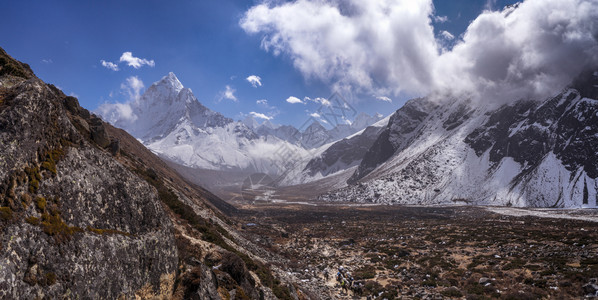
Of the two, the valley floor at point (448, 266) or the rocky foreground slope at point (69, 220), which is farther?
the valley floor at point (448, 266)

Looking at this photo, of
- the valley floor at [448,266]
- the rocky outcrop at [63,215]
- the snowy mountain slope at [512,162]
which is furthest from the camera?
the snowy mountain slope at [512,162]

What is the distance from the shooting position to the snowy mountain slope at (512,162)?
121 metres

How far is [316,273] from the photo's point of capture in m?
32.8

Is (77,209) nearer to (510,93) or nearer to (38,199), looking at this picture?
(38,199)

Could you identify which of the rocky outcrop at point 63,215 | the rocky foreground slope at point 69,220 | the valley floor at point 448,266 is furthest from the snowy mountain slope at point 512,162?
the rocky outcrop at point 63,215

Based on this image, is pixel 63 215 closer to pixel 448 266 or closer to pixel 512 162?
pixel 448 266

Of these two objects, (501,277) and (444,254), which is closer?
(501,277)

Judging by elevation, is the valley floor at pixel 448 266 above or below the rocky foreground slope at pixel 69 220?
below

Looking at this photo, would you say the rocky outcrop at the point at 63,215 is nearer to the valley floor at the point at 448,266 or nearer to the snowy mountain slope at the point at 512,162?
the valley floor at the point at 448,266

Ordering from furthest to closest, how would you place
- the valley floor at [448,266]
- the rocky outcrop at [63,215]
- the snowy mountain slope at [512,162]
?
the snowy mountain slope at [512,162] < the valley floor at [448,266] < the rocky outcrop at [63,215]

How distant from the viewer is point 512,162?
148m

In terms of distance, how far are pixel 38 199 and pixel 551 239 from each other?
5547 centimetres

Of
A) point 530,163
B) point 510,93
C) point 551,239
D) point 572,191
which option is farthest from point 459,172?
point 551,239

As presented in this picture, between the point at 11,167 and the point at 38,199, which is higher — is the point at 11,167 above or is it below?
above
